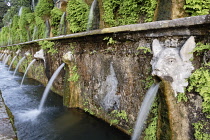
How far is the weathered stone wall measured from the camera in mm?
2412

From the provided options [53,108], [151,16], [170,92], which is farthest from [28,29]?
[170,92]

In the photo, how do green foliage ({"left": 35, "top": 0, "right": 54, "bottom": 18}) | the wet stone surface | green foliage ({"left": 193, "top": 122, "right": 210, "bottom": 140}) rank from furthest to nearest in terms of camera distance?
green foliage ({"left": 35, "top": 0, "right": 54, "bottom": 18})
the wet stone surface
green foliage ({"left": 193, "top": 122, "right": 210, "bottom": 140})

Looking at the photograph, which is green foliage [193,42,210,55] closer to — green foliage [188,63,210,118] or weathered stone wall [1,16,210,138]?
weathered stone wall [1,16,210,138]

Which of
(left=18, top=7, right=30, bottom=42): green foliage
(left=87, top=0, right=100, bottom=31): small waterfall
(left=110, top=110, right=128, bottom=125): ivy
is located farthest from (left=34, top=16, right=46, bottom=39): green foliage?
(left=110, top=110, right=128, bottom=125): ivy

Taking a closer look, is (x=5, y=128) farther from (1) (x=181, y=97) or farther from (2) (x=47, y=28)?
(2) (x=47, y=28)

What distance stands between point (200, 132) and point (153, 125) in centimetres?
87

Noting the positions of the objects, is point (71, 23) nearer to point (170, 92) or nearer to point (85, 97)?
point (85, 97)

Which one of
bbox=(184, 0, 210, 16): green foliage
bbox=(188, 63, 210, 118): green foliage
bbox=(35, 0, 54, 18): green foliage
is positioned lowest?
bbox=(188, 63, 210, 118): green foliage

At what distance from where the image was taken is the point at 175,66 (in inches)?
93.7

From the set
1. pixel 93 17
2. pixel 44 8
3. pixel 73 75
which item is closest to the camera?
pixel 73 75

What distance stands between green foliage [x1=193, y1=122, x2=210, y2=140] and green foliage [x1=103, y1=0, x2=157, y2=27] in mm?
2766

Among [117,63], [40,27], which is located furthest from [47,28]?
[117,63]

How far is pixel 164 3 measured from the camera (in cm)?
369

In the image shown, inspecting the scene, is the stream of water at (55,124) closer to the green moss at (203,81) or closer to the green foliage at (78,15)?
the green moss at (203,81)
